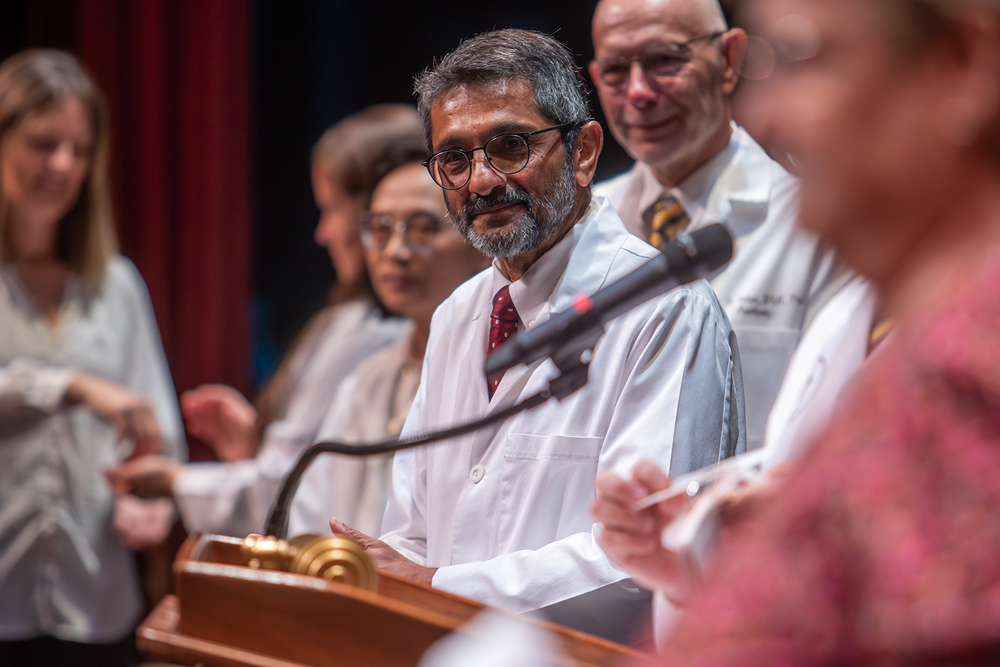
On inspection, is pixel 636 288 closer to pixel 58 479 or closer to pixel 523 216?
pixel 523 216

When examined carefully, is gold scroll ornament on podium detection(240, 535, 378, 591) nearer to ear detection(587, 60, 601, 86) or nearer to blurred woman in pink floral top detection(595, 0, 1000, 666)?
blurred woman in pink floral top detection(595, 0, 1000, 666)

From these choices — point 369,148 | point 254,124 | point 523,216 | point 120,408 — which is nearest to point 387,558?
point 523,216

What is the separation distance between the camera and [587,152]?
159cm

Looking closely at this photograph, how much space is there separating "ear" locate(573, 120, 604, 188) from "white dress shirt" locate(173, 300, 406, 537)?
4.14ft

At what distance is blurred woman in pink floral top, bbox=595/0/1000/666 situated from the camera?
499 mm

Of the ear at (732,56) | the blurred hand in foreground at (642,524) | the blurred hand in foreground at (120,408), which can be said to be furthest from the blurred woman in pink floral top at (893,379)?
the blurred hand in foreground at (120,408)

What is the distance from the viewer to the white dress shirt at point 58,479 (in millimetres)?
2896

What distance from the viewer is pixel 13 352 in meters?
2.98

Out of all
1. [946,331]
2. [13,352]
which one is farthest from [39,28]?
[946,331]

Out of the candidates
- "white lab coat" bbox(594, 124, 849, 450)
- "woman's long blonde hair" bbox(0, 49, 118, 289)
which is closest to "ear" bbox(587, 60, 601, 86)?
"white lab coat" bbox(594, 124, 849, 450)

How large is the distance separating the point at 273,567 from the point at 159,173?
339 centimetres

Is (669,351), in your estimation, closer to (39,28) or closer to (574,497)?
(574,497)

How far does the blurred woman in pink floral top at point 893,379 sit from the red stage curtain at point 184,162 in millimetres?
3650

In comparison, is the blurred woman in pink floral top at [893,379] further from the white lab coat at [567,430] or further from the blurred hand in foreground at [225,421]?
the blurred hand in foreground at [225,421]
